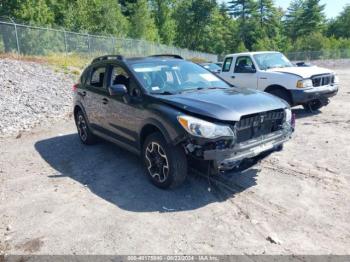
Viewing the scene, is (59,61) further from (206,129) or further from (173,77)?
(206,129)

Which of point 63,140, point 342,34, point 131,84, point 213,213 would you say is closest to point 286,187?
point 213,213

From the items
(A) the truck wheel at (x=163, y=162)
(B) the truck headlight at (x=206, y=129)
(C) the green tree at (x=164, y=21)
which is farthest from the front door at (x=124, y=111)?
(C) the green tree at (x=164, y=21)

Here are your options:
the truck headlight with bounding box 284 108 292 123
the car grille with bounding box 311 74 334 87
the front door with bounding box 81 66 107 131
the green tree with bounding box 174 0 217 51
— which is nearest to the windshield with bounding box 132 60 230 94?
the front door with bounding box 81 66 107 131

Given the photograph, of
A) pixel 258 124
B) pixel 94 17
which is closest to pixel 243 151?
pixel 258 124

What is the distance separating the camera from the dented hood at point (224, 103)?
14.3 ft

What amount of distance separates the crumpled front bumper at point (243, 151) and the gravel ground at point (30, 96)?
6.87 m

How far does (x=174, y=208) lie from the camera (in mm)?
4445

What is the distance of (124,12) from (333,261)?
52747 mm

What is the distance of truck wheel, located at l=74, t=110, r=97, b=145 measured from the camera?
726cm

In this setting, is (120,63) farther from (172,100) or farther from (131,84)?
(172,100)

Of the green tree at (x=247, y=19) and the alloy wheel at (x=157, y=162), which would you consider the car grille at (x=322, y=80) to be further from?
the green tree at (x=247, y=19)

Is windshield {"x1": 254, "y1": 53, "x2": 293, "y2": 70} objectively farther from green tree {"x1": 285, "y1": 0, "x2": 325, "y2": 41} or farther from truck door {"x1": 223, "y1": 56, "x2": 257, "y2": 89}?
green tree {"x1": 285, "y1": 0, "x2": 325, "y2": 41}

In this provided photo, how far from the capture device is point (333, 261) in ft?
10.6

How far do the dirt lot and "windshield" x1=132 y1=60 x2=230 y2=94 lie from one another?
144 centimetres
